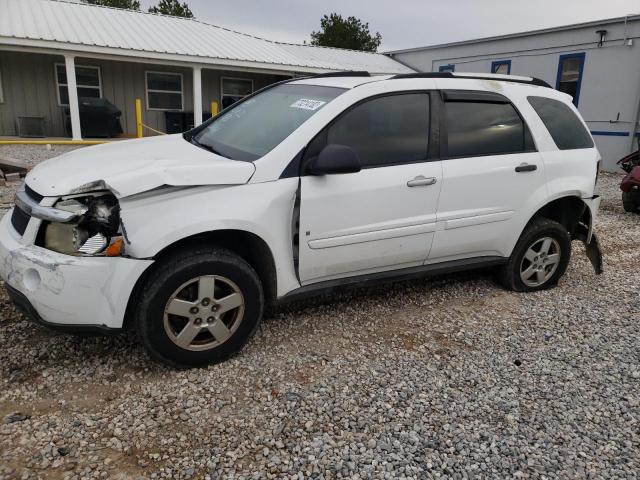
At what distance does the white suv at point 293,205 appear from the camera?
2834 mm

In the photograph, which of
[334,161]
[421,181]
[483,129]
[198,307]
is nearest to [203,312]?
[198,307]

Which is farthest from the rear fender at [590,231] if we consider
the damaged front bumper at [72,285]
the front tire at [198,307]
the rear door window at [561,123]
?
the damaged front bumper at [72,285]

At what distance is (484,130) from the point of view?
4047 millimetres

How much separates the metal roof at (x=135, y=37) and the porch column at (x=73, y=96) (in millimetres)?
359

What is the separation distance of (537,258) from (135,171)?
3526 mm

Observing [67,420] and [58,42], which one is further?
[58,42]

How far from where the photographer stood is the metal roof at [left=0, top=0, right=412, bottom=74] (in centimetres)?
1327

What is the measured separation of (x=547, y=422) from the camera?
2812mm

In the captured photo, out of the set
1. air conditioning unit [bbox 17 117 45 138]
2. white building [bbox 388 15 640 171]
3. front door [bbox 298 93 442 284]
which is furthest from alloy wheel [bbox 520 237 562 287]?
air conditioning unit [bbox 17 117 45 138]

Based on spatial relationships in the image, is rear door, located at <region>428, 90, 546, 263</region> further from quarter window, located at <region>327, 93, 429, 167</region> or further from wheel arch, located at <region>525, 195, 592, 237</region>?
wheel arch, located at <region>525, 195, 592, 237</region>

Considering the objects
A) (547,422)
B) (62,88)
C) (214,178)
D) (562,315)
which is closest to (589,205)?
(562,315)

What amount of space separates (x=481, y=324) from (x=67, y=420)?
294 cm

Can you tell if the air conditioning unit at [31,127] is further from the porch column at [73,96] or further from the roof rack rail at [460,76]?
the roof rack rail at [460,76]

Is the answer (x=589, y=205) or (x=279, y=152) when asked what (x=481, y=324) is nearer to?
(x=589, y=205)
